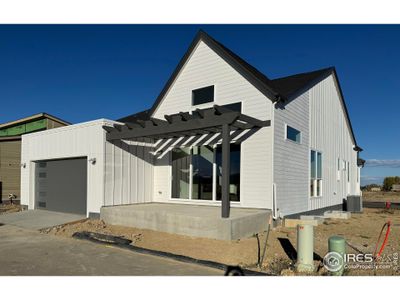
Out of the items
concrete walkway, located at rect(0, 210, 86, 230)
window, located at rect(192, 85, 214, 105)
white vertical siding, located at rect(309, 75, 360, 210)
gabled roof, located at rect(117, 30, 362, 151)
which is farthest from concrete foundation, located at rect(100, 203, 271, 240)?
white vertical siding, located at rect(309, 75, 360, 210)

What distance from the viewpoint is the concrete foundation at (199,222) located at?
873cm

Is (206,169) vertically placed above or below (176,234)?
above

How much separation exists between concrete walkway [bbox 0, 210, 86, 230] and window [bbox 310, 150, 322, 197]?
1024 centimetres

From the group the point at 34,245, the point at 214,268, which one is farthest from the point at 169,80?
the point at 214,268

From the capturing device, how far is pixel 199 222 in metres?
9.12

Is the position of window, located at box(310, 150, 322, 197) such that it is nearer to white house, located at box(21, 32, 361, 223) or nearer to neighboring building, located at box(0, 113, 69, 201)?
white house, located at box(21, 32, 361, 223)

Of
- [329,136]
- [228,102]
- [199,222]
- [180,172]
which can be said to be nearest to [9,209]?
[180,172]

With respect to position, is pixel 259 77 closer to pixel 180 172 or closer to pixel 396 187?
pixel 180 172

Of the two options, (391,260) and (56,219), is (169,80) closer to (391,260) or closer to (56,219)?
(56,219)

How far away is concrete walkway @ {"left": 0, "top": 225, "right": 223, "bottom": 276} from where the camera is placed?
6.04 metres

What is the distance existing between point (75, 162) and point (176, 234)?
23.5 feet

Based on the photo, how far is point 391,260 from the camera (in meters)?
6.89

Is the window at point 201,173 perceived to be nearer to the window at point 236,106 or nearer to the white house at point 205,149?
the white house at point 205,149

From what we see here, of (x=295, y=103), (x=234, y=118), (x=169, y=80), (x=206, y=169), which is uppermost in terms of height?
(x=169, y=80)
